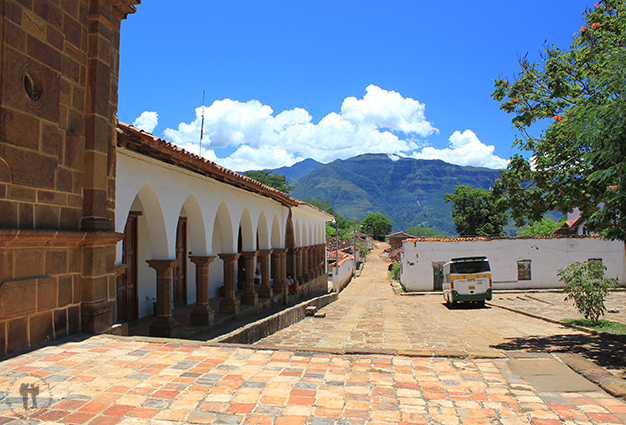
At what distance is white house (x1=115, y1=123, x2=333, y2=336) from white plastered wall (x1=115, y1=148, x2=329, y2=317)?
17 millimetres

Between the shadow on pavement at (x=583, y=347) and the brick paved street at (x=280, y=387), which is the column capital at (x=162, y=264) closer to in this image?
the brick paved street at (x=280, y=387)

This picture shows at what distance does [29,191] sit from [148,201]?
3.39m

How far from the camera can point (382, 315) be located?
15.9m

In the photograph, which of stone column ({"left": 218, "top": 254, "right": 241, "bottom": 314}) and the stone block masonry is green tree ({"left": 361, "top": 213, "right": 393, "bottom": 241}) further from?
the stone block masonry

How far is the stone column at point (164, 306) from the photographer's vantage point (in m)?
8.16

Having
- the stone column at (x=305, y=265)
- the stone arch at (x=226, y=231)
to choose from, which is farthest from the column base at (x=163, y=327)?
the stone column at (x=305, y=265)

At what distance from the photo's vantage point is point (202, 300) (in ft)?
32.3

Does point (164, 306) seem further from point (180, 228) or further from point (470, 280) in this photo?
point (470, 280)

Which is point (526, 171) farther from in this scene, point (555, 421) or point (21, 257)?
point (21, 257)

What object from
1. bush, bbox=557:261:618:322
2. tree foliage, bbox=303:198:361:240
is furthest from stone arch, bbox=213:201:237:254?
tree foliage, bbox=303:198:361:240

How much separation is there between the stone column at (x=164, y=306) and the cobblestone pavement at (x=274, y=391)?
3475 millimetres

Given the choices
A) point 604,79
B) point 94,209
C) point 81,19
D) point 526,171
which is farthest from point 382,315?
Answer: point 81,19

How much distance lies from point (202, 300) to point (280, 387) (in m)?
6.51

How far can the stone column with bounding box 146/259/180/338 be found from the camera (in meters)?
8.16
